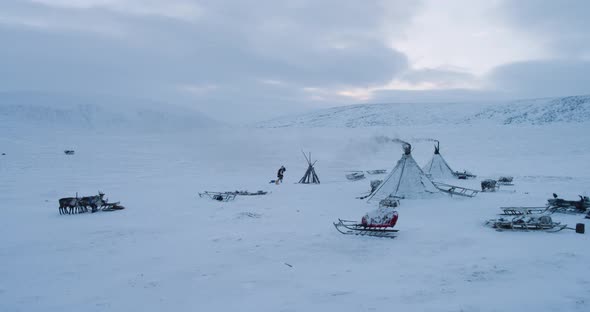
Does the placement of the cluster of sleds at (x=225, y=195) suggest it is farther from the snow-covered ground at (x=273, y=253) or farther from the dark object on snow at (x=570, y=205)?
the dark object on snow at (x=570, y=205)

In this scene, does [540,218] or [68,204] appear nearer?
[540,218]

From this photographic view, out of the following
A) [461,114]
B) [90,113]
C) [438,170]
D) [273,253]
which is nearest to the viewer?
[273,253]

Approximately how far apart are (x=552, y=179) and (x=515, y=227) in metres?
15.9

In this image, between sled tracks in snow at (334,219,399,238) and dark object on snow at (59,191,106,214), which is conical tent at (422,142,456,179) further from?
dark object on snow at (59,191,106,214)

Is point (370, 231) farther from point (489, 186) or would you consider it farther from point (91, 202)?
point (489, 186)

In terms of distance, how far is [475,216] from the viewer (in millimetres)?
14648

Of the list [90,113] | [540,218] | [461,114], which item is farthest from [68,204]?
[461,114]

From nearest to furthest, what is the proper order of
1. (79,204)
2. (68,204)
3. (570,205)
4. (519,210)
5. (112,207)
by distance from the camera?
(519,210), (570,205), (68,204), (79,204), (112,207)

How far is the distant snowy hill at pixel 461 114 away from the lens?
202 ft

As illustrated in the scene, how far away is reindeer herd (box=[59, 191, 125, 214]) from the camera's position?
620 inches

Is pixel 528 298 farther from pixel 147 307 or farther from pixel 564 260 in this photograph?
pixel 147 307

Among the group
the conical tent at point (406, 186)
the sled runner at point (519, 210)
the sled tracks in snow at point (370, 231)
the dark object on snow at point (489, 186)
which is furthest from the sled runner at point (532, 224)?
the dark object on snow at point (489, 186)

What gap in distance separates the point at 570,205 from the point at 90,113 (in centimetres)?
Result: 7815

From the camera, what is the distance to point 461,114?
3000 inches
